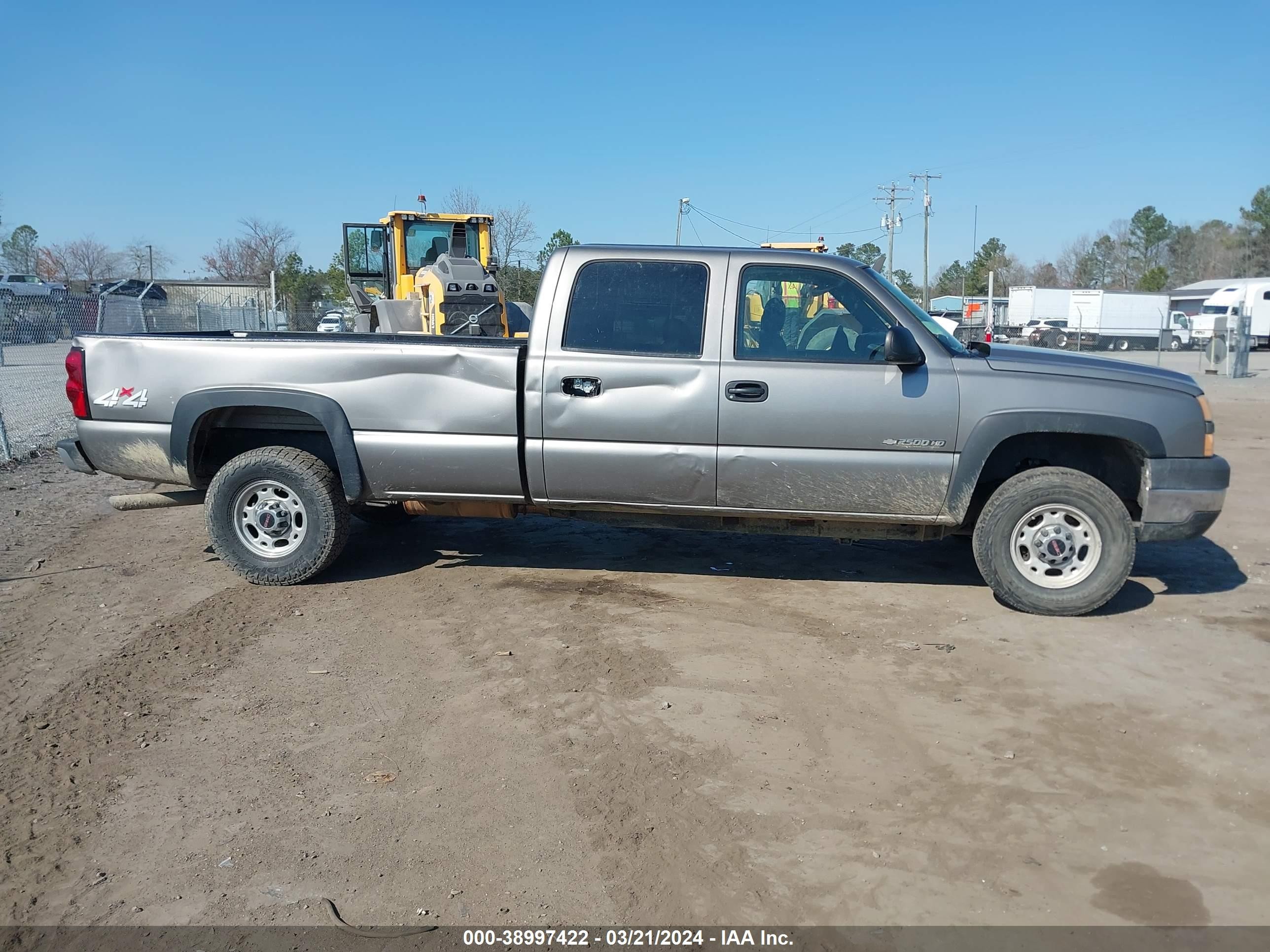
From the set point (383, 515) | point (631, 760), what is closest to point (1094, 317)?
point (383, 515)

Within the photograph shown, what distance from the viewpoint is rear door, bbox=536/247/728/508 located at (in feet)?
17.7

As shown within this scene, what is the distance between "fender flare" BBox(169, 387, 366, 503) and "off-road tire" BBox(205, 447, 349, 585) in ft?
0.65

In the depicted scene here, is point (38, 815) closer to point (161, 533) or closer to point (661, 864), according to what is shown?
point (661, 864)

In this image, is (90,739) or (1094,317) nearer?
(90,739)

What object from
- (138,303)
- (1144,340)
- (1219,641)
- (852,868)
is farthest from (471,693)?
(1144,340)

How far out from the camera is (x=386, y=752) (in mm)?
3859

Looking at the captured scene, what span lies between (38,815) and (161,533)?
14.7ft

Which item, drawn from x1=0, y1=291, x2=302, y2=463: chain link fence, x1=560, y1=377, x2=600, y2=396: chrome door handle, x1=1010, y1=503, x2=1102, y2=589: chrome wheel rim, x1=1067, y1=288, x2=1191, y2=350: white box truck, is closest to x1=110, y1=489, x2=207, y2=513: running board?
A: x1=560, y1=377, x2=600, y2=396: chrome door handle

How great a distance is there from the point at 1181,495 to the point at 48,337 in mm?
15853

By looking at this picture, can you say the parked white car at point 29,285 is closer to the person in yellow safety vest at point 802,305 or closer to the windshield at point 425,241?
the windshield at point 425,241

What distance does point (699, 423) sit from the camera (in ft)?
17.7

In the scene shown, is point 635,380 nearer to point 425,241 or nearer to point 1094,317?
point 425,241

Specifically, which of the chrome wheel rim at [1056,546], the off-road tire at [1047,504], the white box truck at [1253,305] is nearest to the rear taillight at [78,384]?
the off-road tire at [1047,504]

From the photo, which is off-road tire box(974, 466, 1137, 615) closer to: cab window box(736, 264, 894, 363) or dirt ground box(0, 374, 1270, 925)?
dirt ground box(0, 374, 1270, 925)
